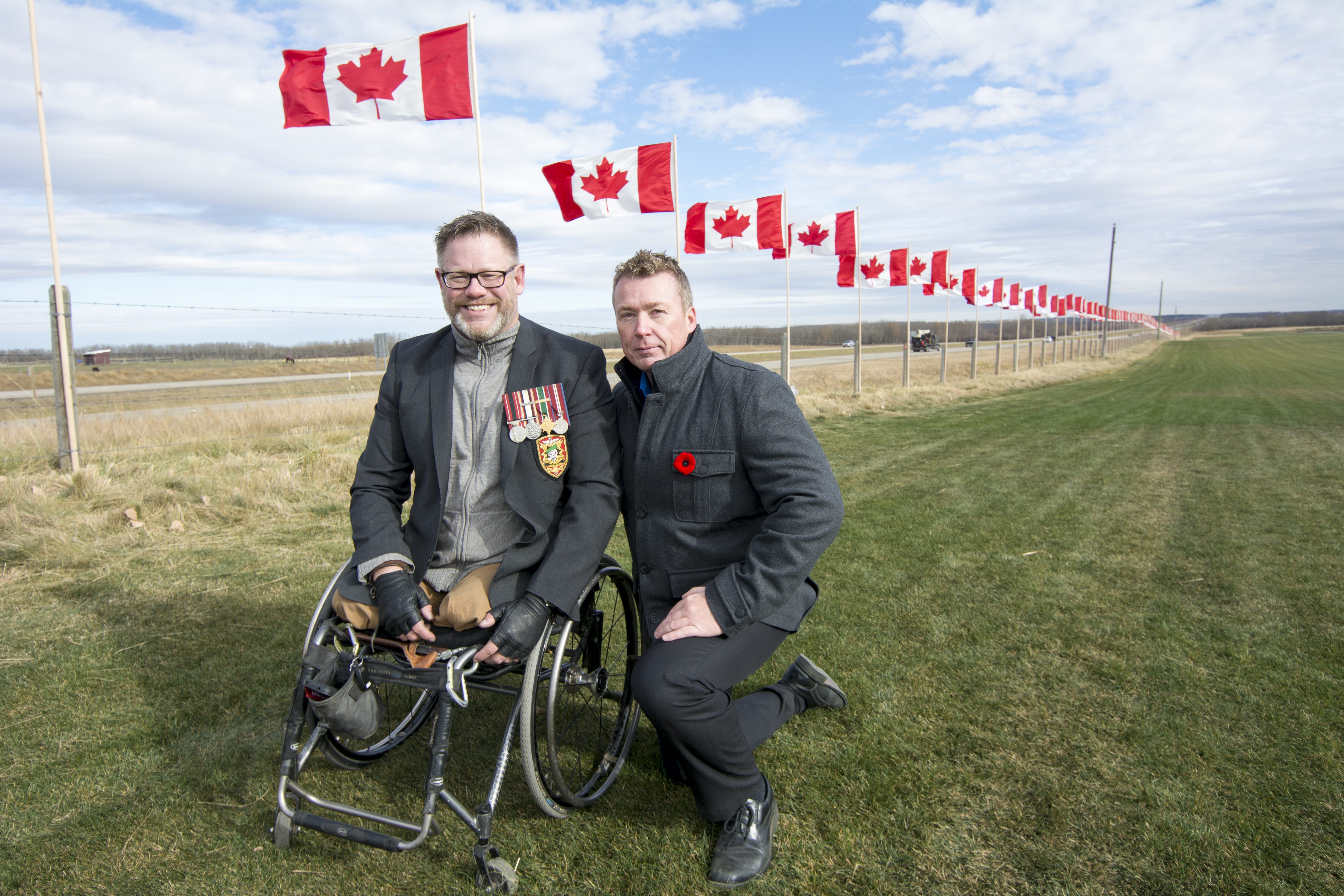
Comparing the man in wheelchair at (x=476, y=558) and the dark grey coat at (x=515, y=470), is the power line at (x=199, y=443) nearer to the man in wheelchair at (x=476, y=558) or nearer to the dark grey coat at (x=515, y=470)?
the dark grey coat at (x=515, y=470)

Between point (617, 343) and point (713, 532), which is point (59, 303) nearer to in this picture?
point (713, 532)

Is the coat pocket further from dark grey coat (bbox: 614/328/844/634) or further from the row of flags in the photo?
the row of flags

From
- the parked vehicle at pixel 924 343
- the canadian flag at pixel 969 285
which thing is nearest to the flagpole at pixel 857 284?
the canadian flag at pixel 969 285

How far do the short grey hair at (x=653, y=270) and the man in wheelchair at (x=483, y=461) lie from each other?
380 millimetres

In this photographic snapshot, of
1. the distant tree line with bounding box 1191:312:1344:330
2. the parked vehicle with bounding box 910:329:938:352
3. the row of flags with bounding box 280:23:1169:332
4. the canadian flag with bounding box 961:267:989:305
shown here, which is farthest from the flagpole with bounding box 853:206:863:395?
the distant tree line with bounding box 1191:312:1344:330

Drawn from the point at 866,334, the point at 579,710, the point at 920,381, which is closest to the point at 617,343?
the point at 920,381

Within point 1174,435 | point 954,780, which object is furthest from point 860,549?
point 1174,435

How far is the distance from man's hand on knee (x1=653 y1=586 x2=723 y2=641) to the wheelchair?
0.27 metres

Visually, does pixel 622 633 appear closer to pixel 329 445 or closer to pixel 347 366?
pixel 329 445

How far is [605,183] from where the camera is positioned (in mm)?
11180

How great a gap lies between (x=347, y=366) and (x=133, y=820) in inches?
1315

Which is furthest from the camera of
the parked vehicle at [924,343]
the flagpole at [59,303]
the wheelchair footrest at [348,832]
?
the parked vehicle at [924,343]

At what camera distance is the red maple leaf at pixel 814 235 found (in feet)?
56.1

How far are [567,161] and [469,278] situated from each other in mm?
9268
